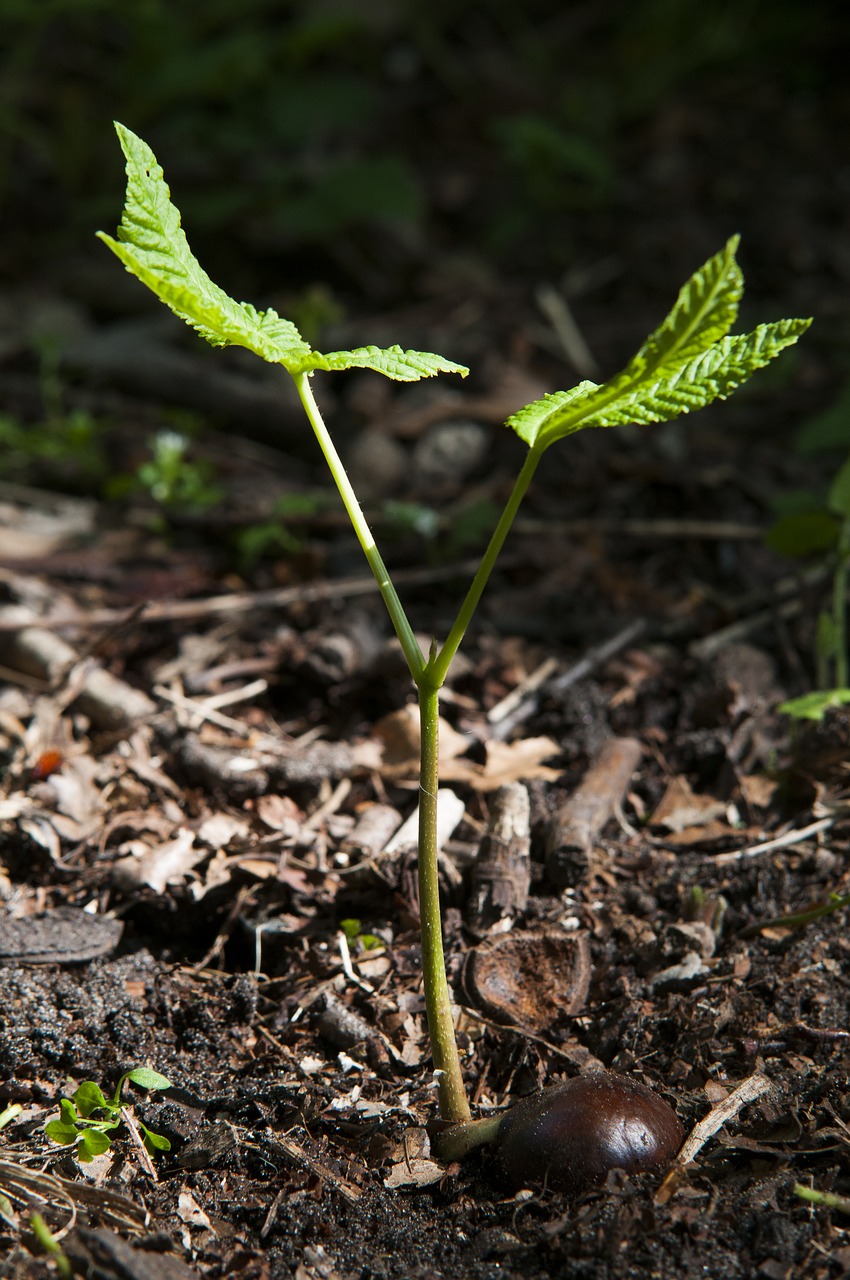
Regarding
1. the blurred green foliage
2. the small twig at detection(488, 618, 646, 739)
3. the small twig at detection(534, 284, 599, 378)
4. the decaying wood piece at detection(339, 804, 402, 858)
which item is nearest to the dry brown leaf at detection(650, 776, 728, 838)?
the small twig at detection(488, 618, 646, 739)

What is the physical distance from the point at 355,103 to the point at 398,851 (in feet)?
13.4

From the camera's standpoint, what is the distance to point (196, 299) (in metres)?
1.24

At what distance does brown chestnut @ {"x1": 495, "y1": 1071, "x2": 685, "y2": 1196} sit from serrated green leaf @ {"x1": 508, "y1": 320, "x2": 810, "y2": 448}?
861mm

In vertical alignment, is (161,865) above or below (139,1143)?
above

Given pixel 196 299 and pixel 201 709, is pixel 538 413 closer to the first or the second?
pixel 196 299

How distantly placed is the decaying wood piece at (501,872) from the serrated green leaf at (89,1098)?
66cm

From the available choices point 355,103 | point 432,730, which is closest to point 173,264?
point 432,730

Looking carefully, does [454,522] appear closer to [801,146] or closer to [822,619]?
[822,619]

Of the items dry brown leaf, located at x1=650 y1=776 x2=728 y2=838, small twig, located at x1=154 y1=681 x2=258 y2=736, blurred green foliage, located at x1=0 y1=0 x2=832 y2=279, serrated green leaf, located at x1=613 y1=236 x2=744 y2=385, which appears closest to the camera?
serrated green leaf, located at x1=613 y1=236 x2=744 y2=385

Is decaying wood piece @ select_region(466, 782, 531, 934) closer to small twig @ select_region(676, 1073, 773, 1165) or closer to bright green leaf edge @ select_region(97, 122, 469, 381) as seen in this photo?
small twig @ select_region(676, 1073, 773, 1165)

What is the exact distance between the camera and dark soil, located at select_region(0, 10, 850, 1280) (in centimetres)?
141

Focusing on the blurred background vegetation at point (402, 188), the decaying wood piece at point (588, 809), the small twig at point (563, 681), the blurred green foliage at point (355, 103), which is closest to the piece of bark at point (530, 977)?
the decaying wood piece at point (588, 809)

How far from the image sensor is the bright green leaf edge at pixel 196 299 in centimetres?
127

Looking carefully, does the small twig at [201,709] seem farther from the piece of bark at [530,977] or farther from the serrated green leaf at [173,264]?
the serrated green leaf at [173,264]
